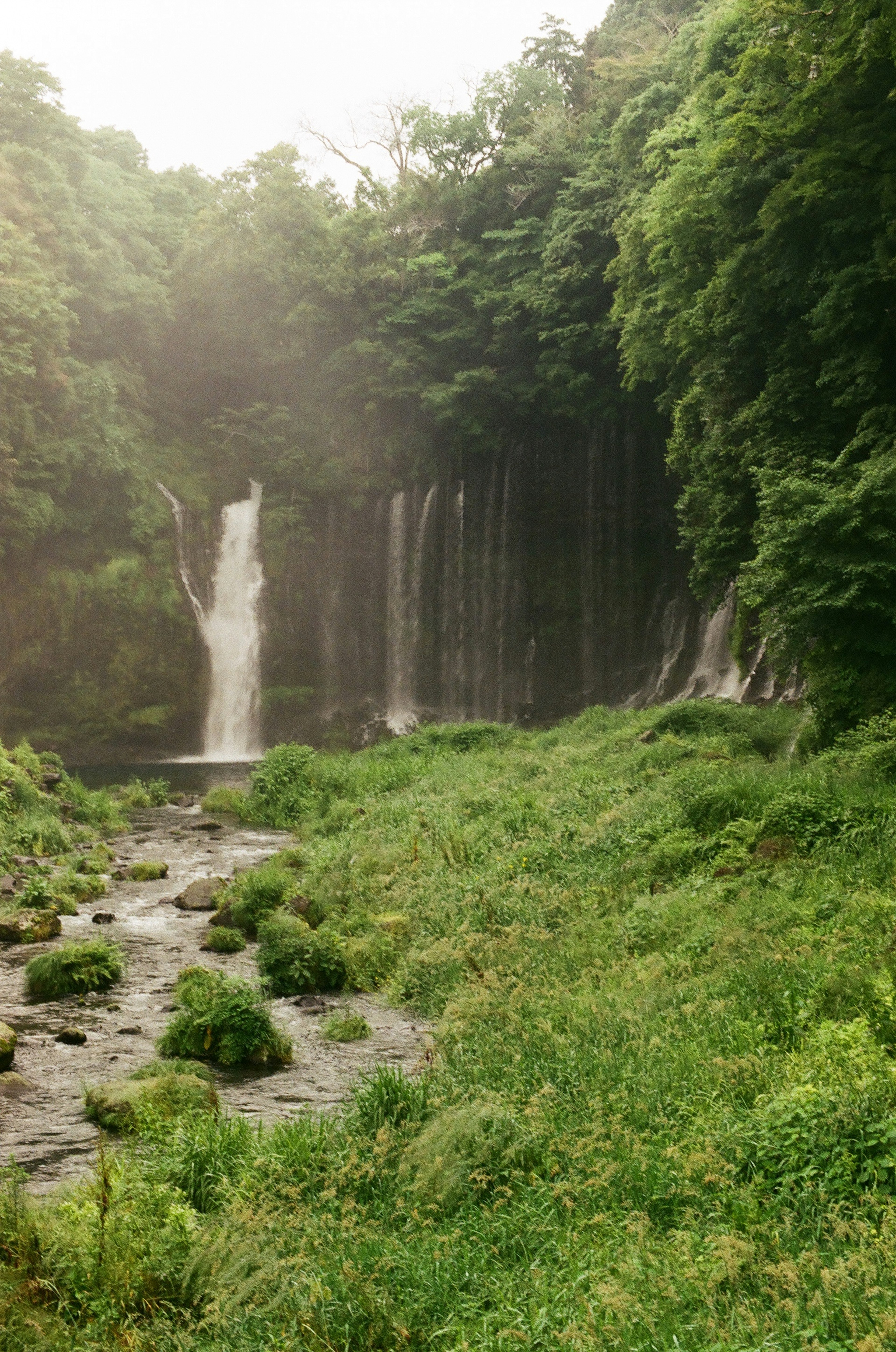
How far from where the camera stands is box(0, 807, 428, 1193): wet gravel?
7.15 m

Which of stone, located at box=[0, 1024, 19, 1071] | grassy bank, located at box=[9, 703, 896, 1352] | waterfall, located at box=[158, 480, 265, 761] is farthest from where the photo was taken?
waterfall, located at box=[158, 480, 265, 761]

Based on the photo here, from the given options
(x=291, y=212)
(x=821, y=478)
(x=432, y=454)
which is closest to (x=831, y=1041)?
(x=821, y=478)

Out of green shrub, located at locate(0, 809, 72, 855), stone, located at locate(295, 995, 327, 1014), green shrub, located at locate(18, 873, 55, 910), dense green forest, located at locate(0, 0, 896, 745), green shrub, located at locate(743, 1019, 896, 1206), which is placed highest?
dense green forest, located at locate(0, 0, 896, 745)

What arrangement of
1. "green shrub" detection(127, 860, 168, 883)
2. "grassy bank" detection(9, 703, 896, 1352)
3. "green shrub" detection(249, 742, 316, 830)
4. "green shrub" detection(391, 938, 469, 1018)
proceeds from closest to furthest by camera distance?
"grassy bank" detection(9, 703, 896, 1352)
"green shrub" detection(391, 938, 469, 1018)
"green shrub" detection(127, 860, 168, 883)
"green shrub" detection(249, 742, 316, 830)

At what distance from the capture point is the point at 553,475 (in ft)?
114

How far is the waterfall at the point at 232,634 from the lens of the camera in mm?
33719

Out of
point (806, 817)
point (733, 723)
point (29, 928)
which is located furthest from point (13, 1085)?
point (733, 723)

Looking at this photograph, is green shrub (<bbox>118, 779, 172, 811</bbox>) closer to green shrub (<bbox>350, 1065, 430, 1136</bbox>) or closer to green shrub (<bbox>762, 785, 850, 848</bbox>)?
green shrub (<bbox>762, 785, 850, 848</bbox>)

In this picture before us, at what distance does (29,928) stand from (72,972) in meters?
2.26

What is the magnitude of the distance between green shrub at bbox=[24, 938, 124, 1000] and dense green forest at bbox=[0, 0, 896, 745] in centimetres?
1092

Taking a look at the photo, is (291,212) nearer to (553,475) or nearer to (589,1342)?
(553,475)

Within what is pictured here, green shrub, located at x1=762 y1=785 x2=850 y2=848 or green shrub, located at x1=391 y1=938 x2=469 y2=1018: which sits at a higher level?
green shrub, located at x1=762 y1=785 x2=850 y2=848

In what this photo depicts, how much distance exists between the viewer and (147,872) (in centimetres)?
1591

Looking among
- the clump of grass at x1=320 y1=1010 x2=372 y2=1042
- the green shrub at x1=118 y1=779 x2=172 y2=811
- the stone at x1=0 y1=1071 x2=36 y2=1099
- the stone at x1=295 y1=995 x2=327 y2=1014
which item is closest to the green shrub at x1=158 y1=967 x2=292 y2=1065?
the clump of grass at x1=320 y1=1010 x2=372 y2=1042
